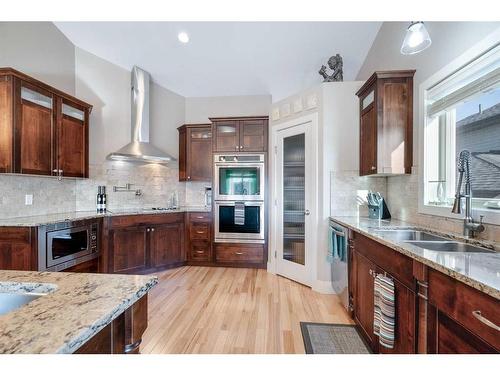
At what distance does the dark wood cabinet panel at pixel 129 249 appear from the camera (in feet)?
10.5

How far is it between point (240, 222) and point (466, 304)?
2978mm

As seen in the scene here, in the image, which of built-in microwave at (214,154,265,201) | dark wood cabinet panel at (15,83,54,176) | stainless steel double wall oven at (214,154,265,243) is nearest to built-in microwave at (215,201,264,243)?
stainless steel double wall oven at (214,154,265,243)

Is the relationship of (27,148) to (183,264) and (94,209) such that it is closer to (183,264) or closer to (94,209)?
(94,209)

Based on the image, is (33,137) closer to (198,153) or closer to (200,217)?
(198,153)

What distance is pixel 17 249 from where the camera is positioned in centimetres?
219

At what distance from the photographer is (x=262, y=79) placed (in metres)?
4.07

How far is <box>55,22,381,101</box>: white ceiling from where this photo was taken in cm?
317

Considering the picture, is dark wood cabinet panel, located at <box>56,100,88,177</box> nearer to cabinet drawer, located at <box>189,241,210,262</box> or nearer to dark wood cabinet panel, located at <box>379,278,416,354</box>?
cabinet drawer, located at <box>189,241,210,262</box>

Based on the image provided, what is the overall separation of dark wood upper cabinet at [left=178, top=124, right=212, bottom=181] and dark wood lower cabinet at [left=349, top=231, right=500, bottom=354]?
2.91 meters

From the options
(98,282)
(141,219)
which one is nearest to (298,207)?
(141,219)

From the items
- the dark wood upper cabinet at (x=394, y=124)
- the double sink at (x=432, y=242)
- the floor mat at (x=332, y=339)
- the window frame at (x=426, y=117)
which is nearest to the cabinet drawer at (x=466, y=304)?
the double sink at (x=432, y=242)

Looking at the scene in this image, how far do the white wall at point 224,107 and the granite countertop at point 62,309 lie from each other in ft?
13.3

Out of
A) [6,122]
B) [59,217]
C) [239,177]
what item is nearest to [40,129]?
[6,122]

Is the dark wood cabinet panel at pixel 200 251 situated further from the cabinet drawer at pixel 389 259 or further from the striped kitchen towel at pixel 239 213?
the cabinet drawer at pixel 389 259
